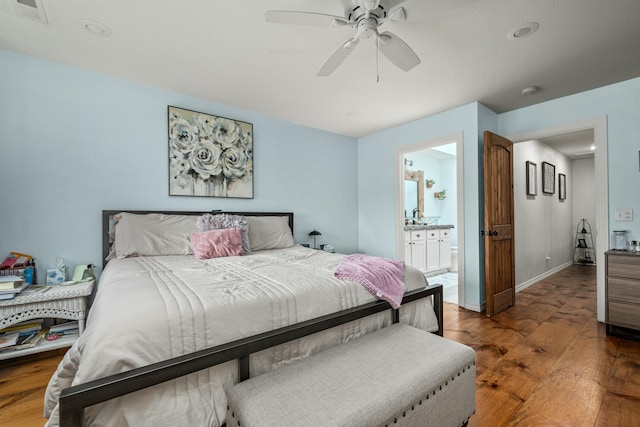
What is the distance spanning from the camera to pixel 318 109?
347 cm

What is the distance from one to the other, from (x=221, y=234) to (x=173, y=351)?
1712 millimetres

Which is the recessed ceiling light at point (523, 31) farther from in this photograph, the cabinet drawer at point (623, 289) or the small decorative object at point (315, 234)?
the small decorative object at point (315, 234)

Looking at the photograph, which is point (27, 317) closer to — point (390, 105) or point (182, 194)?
point (182, 194)

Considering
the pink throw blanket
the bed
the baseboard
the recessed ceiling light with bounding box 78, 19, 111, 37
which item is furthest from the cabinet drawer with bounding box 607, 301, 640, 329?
the recessed ceiling light with bounding box 78, 19, 111, 37

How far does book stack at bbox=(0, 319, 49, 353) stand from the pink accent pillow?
1.27 metres

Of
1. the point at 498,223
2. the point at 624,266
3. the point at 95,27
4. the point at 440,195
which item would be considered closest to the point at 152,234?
the point at 95,27

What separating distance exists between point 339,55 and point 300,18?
394mm

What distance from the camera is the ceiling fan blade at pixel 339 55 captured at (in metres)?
1.75

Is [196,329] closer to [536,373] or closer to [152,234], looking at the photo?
[152,234]

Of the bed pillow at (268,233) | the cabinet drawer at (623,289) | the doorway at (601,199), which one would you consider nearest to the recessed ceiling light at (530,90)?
the doorway at (601,199)

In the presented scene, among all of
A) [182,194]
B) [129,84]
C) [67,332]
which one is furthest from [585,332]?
[129,84]

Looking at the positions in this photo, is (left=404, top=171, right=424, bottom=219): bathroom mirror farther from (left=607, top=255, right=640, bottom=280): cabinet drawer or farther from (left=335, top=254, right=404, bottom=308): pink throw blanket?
(left=335, top=254, right=404, bottom=308): pink throw blanket

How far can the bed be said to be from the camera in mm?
920

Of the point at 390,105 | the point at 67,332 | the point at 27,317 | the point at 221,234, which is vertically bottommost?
the point at 67,332
